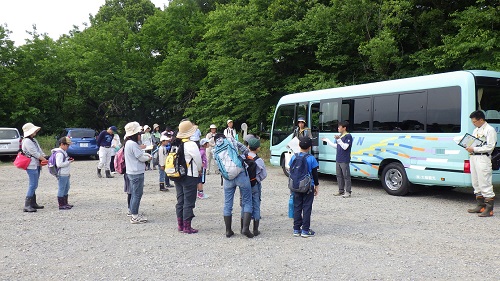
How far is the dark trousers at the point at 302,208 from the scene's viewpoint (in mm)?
6266

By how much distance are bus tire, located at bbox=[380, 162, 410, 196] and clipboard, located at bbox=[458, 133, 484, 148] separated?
6.83ft

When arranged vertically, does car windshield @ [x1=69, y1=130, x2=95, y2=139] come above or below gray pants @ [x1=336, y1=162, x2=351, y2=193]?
above

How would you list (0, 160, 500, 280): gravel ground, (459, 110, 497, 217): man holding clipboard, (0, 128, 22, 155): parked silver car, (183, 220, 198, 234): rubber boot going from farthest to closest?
(0, 128, 22, 155): parked silver car < (459, 110, 497, 217): man holding clipboard < (183, 220, 198, 234): rubber boot < (0, 160, 500, 280): gravel ground

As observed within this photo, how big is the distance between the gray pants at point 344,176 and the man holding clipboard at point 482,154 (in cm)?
274

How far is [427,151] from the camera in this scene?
9.26m

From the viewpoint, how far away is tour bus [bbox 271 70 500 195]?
8.66m

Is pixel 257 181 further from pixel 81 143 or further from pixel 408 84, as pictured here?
pixel 81 143

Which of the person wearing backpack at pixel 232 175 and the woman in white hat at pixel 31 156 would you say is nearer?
the person wearing backpack at pixel 232 175

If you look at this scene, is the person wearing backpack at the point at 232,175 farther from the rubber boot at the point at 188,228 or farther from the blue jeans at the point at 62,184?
the blue jeans at the point at 62,184

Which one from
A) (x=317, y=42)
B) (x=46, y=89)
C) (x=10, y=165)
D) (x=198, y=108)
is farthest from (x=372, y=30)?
(x=46, y=89)

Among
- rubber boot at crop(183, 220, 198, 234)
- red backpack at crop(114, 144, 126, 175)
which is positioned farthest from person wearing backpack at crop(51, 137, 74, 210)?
rubber boot at crop(183, 220, 198, 234)

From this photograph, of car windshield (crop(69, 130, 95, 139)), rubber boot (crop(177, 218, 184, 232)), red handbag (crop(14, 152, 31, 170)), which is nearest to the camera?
rubber boot (crop(177, 218, 184, 232))

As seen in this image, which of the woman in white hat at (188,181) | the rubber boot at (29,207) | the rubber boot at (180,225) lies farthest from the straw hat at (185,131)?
the rubber boot at (29,207)

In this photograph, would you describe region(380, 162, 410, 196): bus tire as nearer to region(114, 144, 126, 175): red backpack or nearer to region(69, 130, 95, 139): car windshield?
region(114, 144, 126, 175): red backpack
